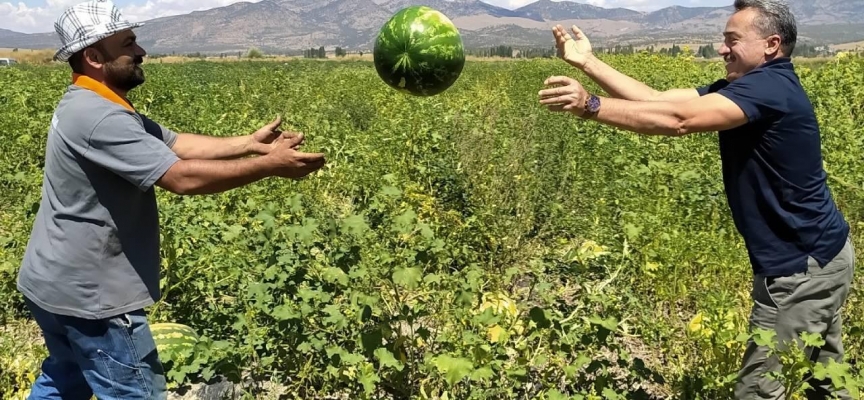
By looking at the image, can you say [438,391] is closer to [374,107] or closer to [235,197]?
[235,197]

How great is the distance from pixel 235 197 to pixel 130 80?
3.08 metres

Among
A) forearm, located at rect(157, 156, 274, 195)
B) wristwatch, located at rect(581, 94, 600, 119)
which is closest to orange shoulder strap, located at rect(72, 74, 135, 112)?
forearm, located at rect(157, 156, 274, 195)

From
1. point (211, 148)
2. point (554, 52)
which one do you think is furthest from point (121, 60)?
point (554, 52)

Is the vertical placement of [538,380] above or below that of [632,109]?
below

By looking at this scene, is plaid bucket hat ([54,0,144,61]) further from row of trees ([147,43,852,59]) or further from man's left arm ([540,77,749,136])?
row of trees ([147,43,852,59])

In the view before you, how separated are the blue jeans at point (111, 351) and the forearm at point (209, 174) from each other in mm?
602

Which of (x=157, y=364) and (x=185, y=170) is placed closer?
(x=185, y=170)

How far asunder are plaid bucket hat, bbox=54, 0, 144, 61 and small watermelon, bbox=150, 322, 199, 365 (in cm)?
154

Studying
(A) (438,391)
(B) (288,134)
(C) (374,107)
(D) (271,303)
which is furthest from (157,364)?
(C) (374,107)

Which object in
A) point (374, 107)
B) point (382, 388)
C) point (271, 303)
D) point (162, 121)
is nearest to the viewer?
point (271, 303)

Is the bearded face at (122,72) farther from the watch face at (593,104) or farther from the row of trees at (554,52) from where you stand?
the row of trees at (554,52)

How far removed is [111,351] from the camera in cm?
259

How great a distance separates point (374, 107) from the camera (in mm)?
11797

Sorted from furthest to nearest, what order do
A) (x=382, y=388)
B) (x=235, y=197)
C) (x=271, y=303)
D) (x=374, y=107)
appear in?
(x=374, y=107) < (x=235, y=197) < (x=382, y=388) < (x=271, y=303)
